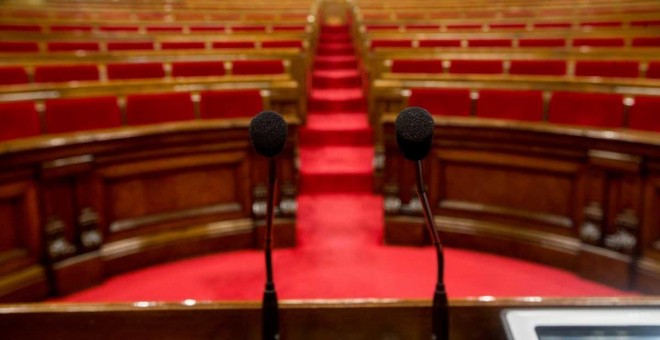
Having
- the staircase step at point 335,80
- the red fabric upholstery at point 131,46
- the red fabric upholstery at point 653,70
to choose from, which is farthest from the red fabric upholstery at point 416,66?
the red fabric upholstery at point 131,46

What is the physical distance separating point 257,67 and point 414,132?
806 mm

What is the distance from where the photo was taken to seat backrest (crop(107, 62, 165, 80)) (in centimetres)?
90

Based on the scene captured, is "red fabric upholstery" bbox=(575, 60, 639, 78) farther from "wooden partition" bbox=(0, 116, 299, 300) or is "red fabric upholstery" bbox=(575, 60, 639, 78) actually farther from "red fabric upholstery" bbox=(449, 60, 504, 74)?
"wooden partition" bbox=(0, 116, 299, 300)

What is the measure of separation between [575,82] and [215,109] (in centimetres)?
43

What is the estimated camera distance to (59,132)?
0.63 m

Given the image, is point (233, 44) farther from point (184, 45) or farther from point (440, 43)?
point (440, 43)

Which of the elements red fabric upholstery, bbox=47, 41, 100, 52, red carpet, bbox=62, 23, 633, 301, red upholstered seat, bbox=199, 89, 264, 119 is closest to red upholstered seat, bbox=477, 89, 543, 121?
red carpet, bbox=62, 23, 633, 301

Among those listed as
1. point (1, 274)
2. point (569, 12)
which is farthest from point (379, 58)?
point (569, 12)

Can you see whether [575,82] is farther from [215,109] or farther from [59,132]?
[59,132]

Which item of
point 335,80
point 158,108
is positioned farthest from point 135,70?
point 335,80

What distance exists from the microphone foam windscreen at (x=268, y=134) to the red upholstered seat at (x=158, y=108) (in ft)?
1.77

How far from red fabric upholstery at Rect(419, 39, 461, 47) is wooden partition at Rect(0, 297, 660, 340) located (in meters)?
1.03

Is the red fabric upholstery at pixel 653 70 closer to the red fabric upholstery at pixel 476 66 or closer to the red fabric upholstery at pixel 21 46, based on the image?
the red fabric upholstery at pixel 476 66

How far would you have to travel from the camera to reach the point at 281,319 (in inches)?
9.3
